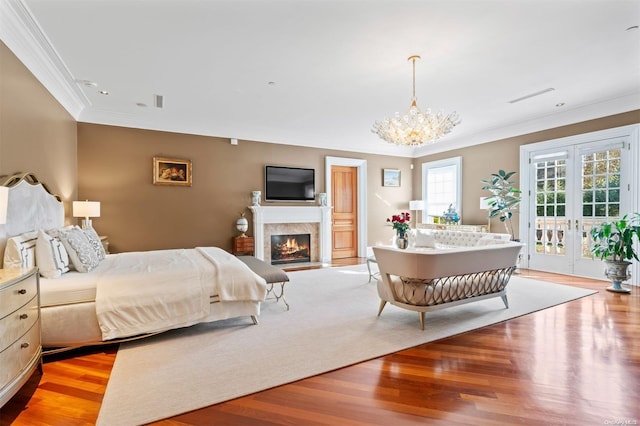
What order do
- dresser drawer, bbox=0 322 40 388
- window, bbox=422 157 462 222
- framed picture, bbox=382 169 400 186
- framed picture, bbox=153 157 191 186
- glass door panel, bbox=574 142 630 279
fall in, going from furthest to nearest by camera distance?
framed picture, bbox=382 169 400 186
window, bbox=422 157 462 222
framed picture, bbox=153 157 191 186
glass door panel, bbox=574 142 630 279
dresser drawer, bbox=0 322 40 388

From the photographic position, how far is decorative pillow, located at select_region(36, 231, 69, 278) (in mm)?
2652

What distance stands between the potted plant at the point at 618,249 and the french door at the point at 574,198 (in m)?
0.52

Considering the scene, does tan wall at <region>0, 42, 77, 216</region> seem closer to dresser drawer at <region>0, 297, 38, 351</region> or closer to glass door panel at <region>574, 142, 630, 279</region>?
dresser drawer at <region>0, 297, 38, 351</region>

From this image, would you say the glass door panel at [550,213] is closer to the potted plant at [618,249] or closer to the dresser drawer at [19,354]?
the potted plant at [618,249]

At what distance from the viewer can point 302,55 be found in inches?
132

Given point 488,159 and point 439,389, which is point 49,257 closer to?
point 439,389

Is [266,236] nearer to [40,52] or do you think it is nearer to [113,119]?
[113,119]

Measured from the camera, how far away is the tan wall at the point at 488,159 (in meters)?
5.59

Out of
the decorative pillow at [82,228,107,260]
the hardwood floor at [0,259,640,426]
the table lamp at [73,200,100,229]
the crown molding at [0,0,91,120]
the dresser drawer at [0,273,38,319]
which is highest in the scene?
the crown molding at [0,0,91,120]

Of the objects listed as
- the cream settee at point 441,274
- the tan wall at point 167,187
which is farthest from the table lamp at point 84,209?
the cream settee at point 441,274

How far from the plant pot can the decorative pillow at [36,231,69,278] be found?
21.8ft

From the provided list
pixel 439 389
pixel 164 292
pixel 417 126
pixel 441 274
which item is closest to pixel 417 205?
pixel 417 126

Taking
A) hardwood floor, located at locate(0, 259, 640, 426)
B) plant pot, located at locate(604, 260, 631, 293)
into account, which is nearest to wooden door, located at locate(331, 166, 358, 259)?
plant pot, located at locate(604, 260, 631, 293)

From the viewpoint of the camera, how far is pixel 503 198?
6133 millimetres
